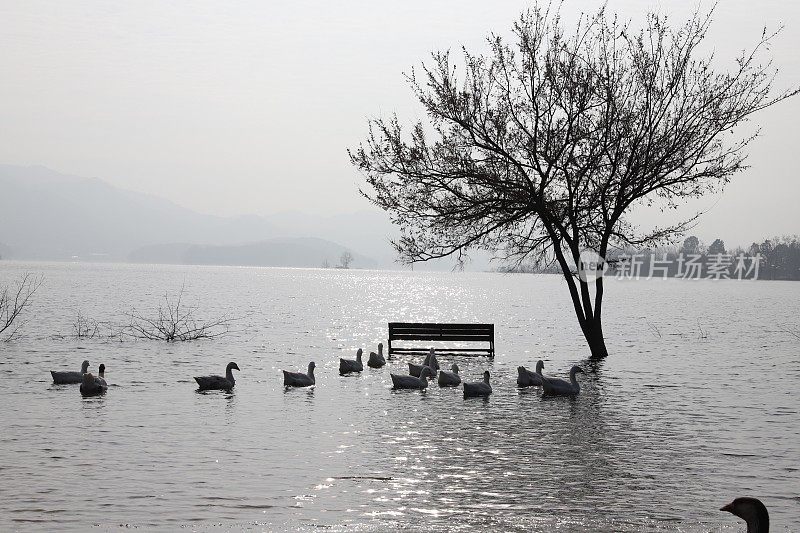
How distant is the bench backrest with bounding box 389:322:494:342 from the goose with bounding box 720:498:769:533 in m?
28.5

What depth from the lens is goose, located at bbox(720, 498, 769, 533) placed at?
7.10 meters

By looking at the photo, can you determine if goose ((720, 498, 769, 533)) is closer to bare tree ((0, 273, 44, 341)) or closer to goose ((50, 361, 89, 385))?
goose ((50, 361, 89, 385))

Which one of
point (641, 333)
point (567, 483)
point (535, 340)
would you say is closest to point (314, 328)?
point (535, 340)

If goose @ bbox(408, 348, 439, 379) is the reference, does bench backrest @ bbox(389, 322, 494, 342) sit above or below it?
above

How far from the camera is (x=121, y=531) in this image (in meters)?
10.3

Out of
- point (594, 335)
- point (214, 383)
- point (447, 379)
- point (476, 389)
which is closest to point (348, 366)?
point (447, 379)

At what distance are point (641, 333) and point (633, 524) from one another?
50.6 meters

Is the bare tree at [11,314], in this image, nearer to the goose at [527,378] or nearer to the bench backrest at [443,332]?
the bench backrest at [443,332]

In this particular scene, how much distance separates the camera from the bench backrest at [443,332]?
36.0 m

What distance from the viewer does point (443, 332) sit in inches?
1420

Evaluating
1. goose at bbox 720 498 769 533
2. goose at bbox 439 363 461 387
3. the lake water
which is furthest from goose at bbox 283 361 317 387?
goose at bbox 720 498 769 533

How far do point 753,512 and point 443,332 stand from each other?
94.7ft

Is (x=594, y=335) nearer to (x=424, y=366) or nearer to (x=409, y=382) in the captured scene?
(x=424, y=366)

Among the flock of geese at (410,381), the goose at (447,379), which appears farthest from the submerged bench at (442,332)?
the goose at (447,379)
